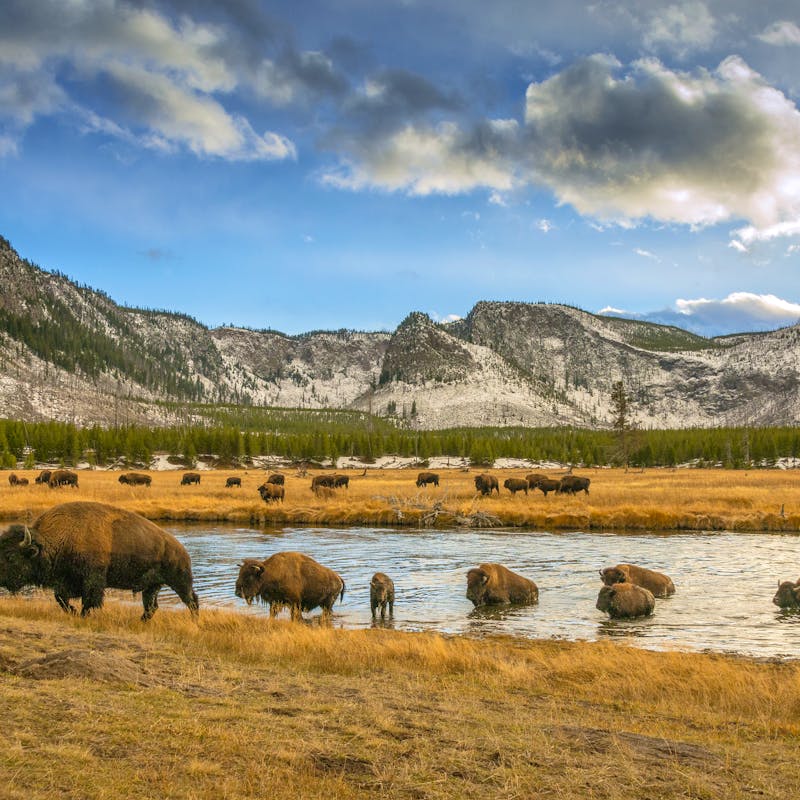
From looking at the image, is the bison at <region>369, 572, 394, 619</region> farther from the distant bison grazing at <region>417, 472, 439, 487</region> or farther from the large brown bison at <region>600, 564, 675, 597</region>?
the distant bison grazing at <region>417, 472, 439, 487</region>

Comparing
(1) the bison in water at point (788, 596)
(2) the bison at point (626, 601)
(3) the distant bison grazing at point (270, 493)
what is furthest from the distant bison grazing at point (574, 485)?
(2) the bison at point (626, 601)

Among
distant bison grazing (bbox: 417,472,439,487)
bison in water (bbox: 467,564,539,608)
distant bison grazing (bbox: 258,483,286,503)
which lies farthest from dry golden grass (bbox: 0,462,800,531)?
bison in water (bbox: 467,564,539,608)

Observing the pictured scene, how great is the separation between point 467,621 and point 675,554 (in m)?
15.1

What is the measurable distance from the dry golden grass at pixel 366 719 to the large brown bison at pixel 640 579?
25.6ft

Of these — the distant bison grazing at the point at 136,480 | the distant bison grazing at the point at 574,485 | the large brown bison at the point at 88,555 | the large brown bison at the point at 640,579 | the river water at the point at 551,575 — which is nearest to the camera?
the large brown bison at the point at 88,555

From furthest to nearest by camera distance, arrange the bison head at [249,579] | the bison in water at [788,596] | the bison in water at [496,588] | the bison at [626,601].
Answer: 1. the bison in water at [496,588]
2. the bison in water at [788,596]
3. the bison at [626,601]
4. the bison head at [249,579]

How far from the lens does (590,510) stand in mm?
41656

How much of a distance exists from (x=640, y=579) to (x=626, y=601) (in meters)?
2.93

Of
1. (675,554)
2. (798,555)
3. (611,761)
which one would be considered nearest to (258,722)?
(611,761)

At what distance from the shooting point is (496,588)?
19531mm

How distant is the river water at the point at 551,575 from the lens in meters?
16.8

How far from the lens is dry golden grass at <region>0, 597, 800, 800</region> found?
18.2 ft

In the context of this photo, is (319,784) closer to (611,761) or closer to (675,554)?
(611,761)

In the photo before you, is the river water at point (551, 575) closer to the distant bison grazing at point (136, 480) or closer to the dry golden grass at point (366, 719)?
the dry golden grass at point (366, 719)
